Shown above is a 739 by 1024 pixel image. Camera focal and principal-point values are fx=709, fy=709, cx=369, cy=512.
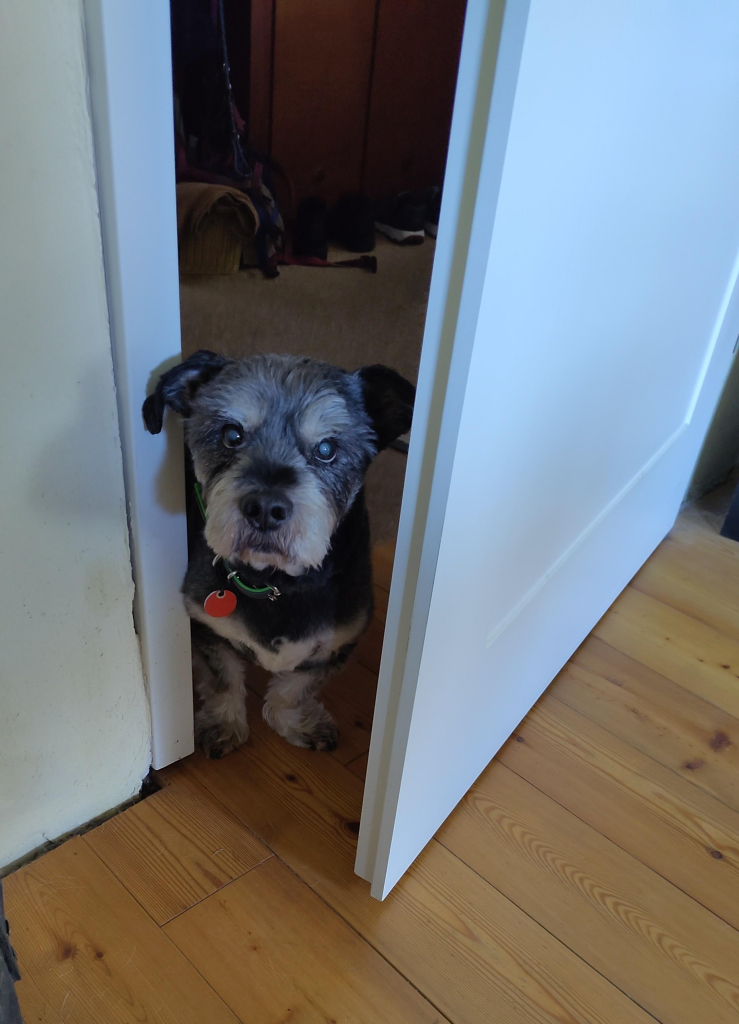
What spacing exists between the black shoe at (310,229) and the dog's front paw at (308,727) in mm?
1090

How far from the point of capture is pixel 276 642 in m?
1.08

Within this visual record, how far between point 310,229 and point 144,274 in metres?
0.99

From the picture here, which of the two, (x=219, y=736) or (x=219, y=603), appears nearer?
(x=219, y=603)

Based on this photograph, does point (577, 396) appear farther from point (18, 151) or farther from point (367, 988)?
point (367, 988)

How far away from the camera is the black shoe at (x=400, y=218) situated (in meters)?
1.96

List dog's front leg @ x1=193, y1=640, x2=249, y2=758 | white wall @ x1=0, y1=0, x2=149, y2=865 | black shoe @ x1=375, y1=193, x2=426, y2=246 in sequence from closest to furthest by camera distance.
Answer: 1. white wall @ x1=0, y1=0, x2=149, y2=865
2. dog's front leg @ x1=193, y1=640, x2=249, y2=758
3. black shoe @ x1=375, y1=193, x2=426, y2=246

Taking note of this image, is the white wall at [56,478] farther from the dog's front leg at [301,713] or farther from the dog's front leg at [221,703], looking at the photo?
the dog's front leg at [301,713]

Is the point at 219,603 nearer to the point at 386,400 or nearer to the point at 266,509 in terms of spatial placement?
the point at 266,509

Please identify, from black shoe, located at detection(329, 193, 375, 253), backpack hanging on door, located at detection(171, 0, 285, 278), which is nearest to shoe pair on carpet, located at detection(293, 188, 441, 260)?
black shoe, located at detection(329, 193, 375, 253)

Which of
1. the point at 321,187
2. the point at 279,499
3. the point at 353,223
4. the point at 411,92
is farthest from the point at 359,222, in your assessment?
the point at 279,499

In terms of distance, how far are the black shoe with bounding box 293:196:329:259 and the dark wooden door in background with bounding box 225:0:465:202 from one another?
6 cm

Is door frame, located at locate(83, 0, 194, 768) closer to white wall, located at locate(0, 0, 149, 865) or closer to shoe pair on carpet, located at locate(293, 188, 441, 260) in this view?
white wall, located at locate(0, 0, 149, 865)

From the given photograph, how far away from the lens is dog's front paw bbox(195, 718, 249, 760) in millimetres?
1255

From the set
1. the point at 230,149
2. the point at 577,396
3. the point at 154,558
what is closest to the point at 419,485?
the point at 577,396
